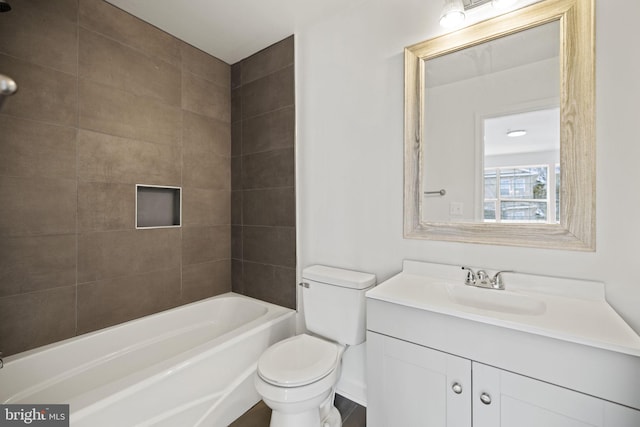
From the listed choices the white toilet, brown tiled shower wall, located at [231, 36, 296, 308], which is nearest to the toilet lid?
the white toilet

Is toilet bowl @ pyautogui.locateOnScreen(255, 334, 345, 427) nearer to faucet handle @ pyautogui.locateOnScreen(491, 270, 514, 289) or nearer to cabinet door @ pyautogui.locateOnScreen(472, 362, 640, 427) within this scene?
cabinet door @ pyautogui.locateOnScreen(472, 362, 640, 427)

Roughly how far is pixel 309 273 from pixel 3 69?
192 centimetres

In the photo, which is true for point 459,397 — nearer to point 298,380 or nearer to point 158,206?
point 298,380

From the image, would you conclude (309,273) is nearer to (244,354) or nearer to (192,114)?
(244,354)

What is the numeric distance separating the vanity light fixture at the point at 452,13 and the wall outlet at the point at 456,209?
0.88 meters

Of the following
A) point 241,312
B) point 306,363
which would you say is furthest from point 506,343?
point 241,312

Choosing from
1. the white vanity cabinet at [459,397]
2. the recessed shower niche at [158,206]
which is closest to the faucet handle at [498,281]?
the white vanity cabinet at [459,397]

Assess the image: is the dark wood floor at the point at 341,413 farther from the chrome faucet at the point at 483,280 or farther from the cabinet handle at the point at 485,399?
the chrome faucet at the point at 483,280

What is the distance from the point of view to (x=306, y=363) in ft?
4.67

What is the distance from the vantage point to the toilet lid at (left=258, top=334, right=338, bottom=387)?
1.31m

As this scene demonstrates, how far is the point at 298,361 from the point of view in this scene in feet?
4.75

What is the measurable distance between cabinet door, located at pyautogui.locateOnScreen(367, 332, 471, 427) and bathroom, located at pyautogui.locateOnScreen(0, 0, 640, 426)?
1.71 ft

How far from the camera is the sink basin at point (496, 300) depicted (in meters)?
1.19

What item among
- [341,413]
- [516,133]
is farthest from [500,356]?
[341,413]
